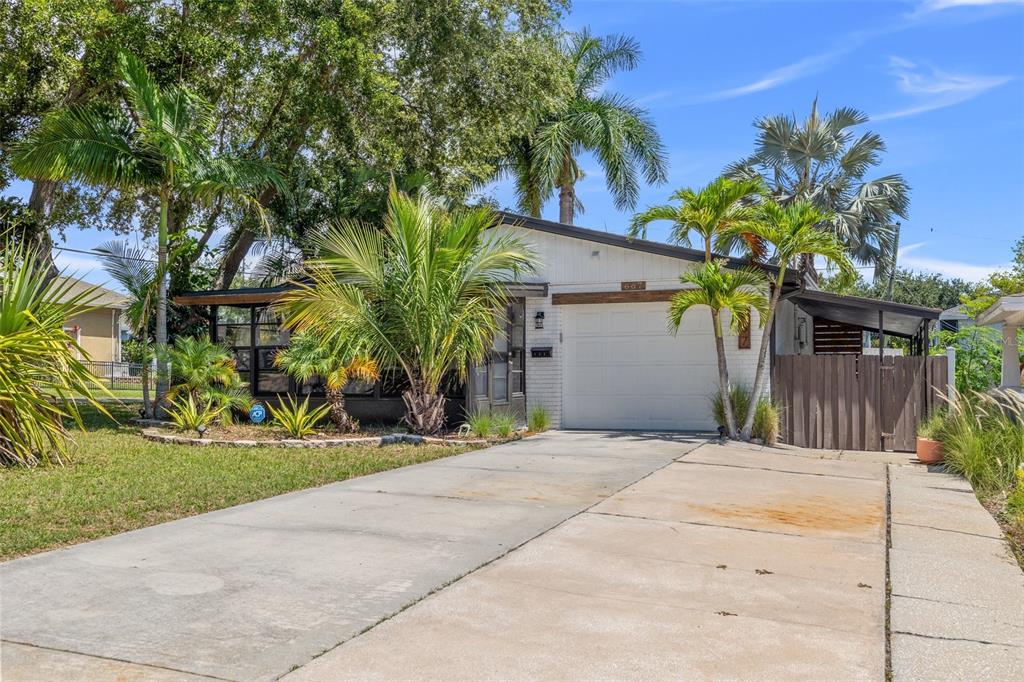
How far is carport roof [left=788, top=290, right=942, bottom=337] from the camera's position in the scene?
11.9 m

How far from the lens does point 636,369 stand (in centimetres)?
1332

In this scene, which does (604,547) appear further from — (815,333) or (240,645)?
(815,333)

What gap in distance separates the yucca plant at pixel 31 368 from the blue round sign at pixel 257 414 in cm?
420

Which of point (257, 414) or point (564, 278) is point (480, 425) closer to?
point (564, 278)

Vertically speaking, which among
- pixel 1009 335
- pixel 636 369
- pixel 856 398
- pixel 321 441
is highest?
pixel 1009 335

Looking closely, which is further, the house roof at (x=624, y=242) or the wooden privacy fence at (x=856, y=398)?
the house roof at (x=624, y=242)

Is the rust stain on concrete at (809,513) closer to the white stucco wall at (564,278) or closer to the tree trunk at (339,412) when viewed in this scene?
the white stucco wall at (564,278)

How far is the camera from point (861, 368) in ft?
39.4

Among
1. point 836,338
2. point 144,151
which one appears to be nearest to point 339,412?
point 144,151

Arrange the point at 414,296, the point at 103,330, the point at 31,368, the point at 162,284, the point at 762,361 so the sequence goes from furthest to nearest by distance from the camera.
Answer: the point at 103,330
the point at 162,284
the point at 762,361
the point at 414,296
the point at 31,368

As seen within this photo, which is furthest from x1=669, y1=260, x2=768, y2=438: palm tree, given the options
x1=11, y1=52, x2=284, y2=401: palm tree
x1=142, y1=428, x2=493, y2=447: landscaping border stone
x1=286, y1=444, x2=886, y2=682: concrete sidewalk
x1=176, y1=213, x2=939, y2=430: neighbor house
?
x1=11, y1=52, x2=284, y2=401: palm tree

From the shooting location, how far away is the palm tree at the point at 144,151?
12852 millimetres

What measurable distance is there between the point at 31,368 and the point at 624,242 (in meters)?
8.49

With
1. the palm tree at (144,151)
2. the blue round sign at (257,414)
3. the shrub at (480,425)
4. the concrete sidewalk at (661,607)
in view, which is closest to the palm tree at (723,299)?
the shrub at (480,425)
